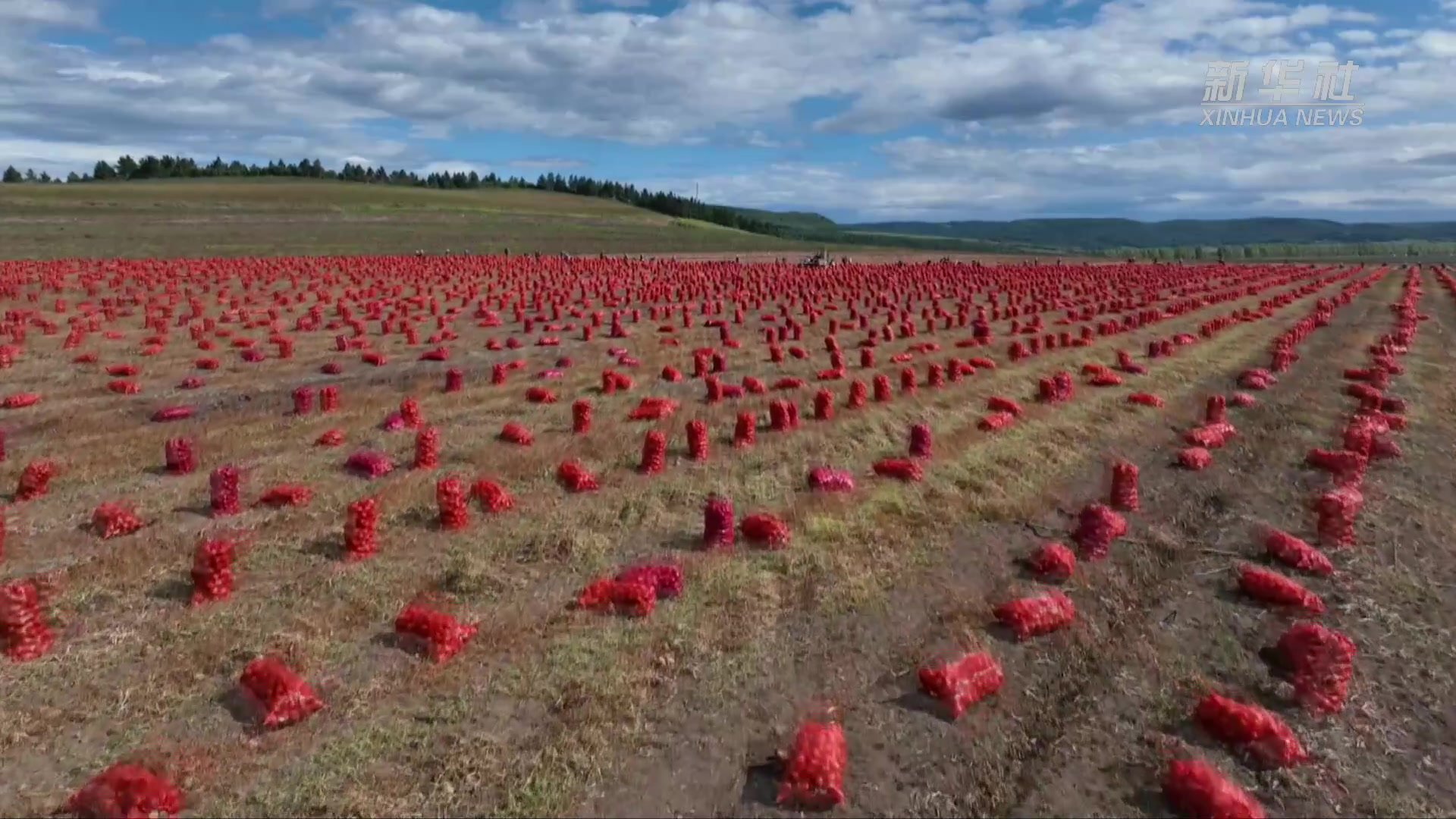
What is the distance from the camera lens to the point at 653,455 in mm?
11438

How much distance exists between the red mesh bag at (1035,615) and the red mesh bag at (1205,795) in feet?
6.34

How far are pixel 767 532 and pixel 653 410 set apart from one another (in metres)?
5.57

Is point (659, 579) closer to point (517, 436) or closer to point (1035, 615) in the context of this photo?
point (1035, 615)

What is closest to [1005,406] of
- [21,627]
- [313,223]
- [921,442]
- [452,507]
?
[921,442]

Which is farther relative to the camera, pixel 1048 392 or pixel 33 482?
pixel 1048 392

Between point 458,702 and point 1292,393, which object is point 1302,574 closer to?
point 458,702

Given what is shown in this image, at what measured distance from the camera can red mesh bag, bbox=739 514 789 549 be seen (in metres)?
9.13

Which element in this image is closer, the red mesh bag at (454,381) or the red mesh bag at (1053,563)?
the red mesh bag at (1053,563)

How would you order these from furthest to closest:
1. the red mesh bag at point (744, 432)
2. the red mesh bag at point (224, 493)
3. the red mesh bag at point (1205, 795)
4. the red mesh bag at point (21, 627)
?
the red mesh bag at point (744, 432), the red mesh bag at point (224, 493), the red mesh bag at point (21, 627), the red mesh bag at point (1205, 795)

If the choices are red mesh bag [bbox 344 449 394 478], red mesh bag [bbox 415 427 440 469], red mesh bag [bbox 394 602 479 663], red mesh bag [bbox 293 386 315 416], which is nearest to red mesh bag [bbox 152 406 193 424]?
red mesh bag [bbox 293 386 315 416]

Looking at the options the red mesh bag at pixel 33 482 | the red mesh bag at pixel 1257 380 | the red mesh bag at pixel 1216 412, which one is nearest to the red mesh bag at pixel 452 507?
the red mesh bag at pixel 33 482

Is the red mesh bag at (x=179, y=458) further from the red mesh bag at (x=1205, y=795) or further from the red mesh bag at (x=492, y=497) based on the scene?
the red mesh bag at (x=1205, y=795)

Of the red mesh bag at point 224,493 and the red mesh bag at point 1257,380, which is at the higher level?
the red mesh bag at point 1257,380

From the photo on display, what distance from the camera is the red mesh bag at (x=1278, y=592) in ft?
26.4
